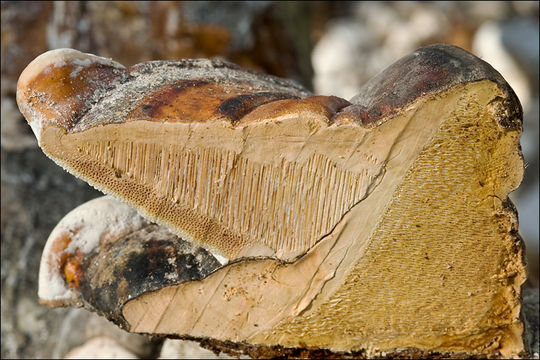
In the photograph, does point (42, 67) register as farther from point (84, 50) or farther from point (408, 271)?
point (84, 50)

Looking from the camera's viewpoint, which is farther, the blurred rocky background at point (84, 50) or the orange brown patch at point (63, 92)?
the blurred rocky background at point (84, 50)

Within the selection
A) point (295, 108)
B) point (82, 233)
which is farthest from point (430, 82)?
point (82, 233)

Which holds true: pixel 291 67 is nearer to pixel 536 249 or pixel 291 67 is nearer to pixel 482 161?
pixel 536 249

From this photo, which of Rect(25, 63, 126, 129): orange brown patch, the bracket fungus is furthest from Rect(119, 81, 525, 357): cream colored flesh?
Rect(25, 63, 126, 129): orange brown patch

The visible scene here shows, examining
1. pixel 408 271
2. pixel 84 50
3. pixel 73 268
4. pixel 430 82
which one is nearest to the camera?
pixel 430 82

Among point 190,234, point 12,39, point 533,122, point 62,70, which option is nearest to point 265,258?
point 190,234

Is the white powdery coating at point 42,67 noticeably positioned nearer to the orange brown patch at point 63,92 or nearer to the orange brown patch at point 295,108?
the orange brown patch at point 63,92

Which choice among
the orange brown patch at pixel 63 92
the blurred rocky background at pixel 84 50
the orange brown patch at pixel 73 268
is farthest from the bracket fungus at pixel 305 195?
the blurred rocky background at pixel 84 50
